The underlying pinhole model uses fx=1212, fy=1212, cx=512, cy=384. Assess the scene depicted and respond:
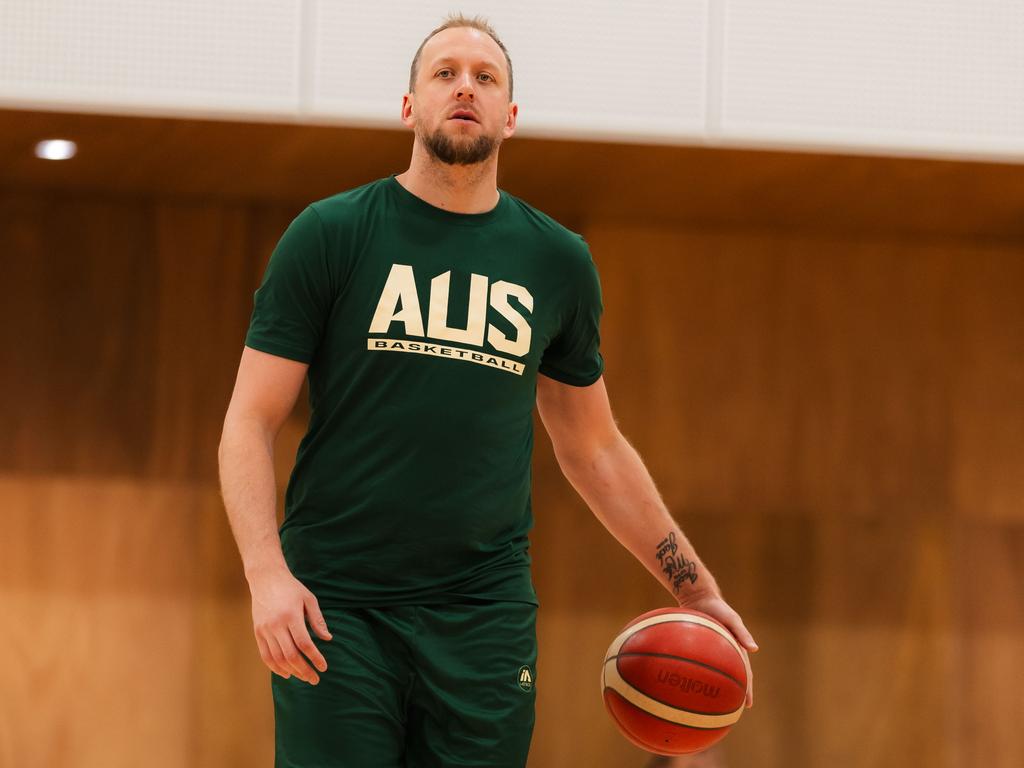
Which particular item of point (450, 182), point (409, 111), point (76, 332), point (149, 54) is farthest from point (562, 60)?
point (76, 332)

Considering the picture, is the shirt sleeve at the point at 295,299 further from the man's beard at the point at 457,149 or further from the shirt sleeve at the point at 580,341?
the shirt sleeve at the point at 580,341

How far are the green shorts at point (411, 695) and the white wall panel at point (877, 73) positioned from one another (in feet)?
6.39

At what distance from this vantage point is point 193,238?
13.8 ft

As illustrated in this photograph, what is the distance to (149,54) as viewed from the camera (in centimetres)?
321

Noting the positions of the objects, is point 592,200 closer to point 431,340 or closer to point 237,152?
point 237,152

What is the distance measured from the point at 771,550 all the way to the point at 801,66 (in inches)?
68.5

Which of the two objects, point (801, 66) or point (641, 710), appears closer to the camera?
point (641, 710)

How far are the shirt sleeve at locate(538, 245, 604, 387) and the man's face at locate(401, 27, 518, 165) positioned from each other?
0.29 metres

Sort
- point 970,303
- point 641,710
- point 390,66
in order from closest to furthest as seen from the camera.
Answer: point 641,710 < point 390,66 < point 970,303

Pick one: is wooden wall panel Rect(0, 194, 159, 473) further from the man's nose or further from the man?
the man's nose

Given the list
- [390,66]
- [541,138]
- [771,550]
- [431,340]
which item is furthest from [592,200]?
[431,340]

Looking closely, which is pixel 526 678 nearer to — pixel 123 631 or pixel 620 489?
pixel 620 489

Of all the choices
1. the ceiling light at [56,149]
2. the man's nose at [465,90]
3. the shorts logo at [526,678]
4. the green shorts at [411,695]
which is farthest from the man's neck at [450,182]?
the ceiling light at [56,149]

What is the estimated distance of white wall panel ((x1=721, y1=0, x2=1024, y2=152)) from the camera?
3367 millimetres
